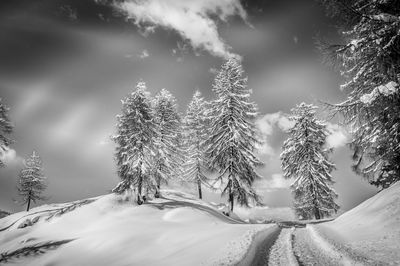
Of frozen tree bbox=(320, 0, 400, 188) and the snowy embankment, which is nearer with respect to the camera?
frozen tree bbox=(320, 0, 400, 188)

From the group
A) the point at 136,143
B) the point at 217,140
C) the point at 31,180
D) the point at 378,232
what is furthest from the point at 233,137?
the point at 31,180

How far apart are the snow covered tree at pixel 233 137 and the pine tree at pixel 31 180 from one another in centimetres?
3874

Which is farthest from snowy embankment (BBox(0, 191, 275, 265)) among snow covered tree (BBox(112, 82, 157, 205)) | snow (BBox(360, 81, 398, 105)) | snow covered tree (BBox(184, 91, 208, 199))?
snow covered tree (BBox(184, 91, 208, 199))

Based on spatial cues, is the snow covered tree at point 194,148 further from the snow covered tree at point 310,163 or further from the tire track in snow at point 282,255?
the tire track in snow at point 282,255

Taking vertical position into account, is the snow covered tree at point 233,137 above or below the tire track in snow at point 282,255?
above

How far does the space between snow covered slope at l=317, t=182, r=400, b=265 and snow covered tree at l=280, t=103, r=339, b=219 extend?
1702cm

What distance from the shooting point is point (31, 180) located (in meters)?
48.8

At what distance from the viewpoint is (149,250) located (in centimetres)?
1388

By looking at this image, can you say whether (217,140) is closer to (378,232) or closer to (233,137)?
(233,137)

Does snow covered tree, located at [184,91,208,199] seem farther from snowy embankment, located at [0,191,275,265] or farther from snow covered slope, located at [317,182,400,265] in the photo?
snow covered slope, located at [317,182,400,265]

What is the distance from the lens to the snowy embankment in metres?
Answer: 11.1

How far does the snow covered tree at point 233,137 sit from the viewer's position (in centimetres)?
2575

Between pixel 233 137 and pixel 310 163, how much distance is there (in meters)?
10.7

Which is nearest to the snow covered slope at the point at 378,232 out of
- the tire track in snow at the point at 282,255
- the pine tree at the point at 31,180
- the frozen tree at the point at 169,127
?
the tire track in snow at the point at 282,255
